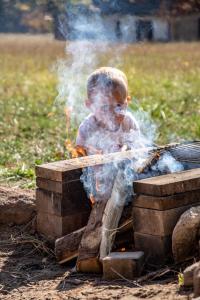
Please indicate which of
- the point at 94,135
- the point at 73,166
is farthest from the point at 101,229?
the point at 94,135

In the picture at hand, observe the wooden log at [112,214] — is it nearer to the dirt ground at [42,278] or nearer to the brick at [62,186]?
the dirt ground at [42,278]

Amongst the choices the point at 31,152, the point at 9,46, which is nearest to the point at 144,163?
the point at 31,152

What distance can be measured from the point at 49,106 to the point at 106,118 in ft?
23.5

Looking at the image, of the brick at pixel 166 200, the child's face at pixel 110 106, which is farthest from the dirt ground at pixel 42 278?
the child's face at pixel 110 106

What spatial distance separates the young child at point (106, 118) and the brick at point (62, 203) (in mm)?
752

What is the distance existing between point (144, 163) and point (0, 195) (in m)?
1.40

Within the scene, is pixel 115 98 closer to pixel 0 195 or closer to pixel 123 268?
pixel 0 195

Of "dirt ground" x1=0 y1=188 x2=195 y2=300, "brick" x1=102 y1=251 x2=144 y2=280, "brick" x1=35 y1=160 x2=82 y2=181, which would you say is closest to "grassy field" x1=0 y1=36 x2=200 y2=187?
"dirt ground" x1=0 y1=188 x2=195 y2=300

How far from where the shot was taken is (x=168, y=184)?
4.79 meters

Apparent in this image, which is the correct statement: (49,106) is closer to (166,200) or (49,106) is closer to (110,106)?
(110,106)

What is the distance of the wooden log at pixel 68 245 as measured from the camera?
16.8 ft

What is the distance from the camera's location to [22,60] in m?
25.4

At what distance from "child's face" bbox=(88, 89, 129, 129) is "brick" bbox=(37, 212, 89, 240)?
1.04 metres

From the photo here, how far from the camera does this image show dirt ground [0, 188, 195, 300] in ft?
14.4
